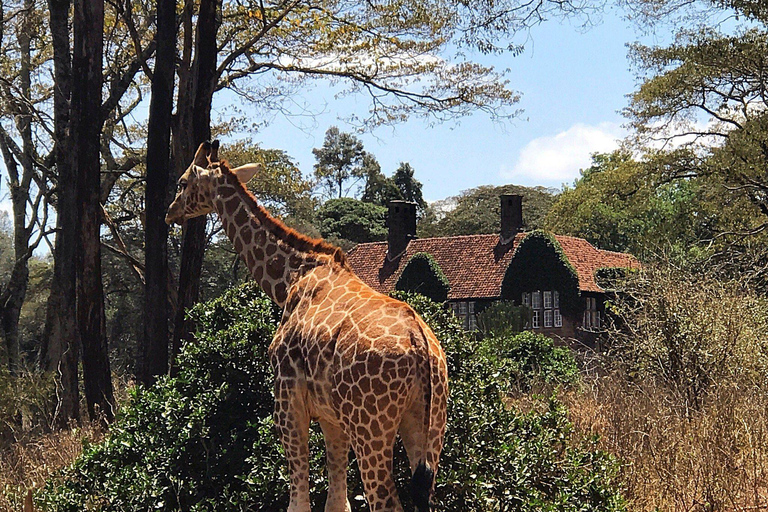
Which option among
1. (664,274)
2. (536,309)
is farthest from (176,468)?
(536,309)

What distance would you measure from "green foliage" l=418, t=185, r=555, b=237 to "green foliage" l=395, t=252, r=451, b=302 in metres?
22.5

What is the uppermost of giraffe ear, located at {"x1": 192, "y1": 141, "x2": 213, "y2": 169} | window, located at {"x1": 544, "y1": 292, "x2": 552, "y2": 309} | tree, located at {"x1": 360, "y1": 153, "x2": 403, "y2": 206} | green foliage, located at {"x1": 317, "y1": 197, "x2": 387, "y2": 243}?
tree, located at {"x1": 360, "y1": 153, "x2": 403, "y2": 206}

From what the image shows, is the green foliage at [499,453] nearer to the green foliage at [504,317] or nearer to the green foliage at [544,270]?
the green foliage at [504,317]

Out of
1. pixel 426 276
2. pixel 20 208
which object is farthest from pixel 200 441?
pixel 426 276

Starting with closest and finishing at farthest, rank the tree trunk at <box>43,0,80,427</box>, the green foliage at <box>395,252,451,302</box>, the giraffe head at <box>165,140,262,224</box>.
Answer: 1. the giraffe head at <box>165,140,262,224</box>
2. the tree trunk at <box>43,0,80,427</box>
3. the green foliage at <box>395,252,451,302</box>

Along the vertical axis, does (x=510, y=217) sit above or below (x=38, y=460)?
above

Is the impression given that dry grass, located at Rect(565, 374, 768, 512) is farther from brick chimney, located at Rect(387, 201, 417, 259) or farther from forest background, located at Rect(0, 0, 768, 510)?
brick chimney, located at Rect(387, 201, 417, 259)

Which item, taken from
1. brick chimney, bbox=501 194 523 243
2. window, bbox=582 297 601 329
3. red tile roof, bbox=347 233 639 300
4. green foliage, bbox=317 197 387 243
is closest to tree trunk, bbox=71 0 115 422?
red tile roof, bbox=347 233 639 300

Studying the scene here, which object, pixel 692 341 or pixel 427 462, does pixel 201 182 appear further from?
pixel 692 341

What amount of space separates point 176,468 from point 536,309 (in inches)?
1389

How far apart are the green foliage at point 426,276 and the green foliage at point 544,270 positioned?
138 inches

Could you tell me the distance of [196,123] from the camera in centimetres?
1525

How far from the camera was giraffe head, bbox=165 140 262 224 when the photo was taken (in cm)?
834

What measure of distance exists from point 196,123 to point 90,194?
2155mm
